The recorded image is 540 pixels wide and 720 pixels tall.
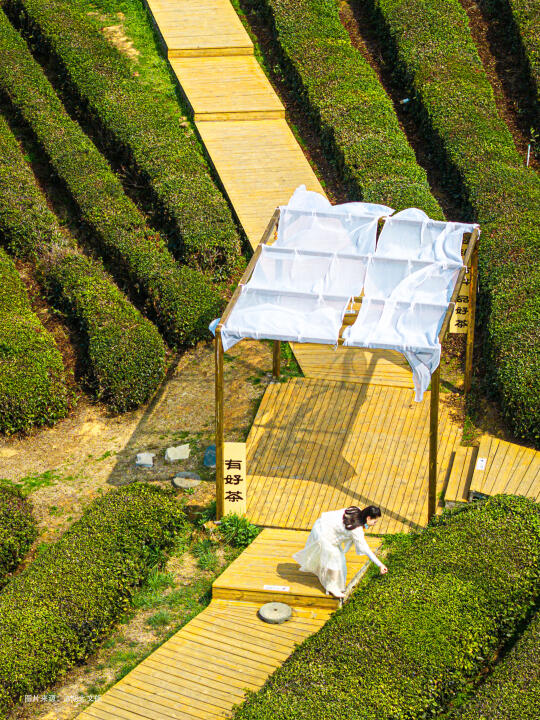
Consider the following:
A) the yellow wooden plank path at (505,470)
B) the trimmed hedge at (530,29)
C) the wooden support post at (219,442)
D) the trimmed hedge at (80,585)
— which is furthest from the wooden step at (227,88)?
the trimmed hedge at (80,585)

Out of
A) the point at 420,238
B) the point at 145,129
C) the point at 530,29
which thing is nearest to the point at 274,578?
the point at 420,238

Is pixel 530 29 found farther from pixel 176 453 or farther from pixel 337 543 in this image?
pixel 337 543

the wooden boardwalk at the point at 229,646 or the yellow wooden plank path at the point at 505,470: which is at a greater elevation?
the yellow wooden plank path at the point at 505,470

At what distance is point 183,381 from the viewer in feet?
67.6

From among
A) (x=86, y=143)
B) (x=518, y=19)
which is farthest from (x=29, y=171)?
(x=518, y=19)

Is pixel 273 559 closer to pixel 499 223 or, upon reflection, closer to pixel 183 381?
pixel 183 381

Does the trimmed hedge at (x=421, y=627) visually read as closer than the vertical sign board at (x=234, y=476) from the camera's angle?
Yes

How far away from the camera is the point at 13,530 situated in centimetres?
1636

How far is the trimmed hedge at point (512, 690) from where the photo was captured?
40.9ft

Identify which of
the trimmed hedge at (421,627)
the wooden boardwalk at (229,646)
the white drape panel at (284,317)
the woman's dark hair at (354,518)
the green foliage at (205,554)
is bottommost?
the green foliage at (205,554)

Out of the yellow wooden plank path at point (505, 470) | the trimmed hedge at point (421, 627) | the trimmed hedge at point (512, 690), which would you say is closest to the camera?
the trimmed hedge at point (512, 690)

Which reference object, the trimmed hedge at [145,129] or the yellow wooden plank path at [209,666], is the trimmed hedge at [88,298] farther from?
the yellow wooden plank path at [209,666]

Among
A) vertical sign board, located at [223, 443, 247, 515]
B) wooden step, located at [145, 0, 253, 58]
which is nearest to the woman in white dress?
vertical sign board, located at [223, 443, 247, 515]

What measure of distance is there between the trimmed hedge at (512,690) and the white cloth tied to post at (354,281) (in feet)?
12.6
